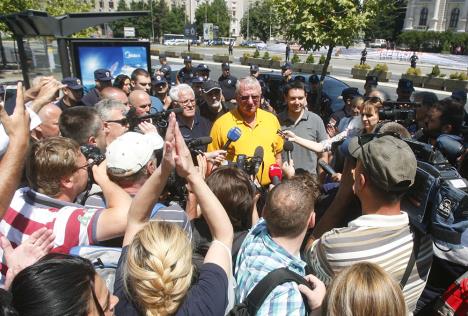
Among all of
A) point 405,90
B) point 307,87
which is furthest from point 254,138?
point 307,87

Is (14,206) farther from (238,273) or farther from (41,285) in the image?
(238,273)

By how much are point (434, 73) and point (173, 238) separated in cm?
2381

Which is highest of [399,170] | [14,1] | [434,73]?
[14,1]

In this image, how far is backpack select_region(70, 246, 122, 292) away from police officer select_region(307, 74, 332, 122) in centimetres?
725

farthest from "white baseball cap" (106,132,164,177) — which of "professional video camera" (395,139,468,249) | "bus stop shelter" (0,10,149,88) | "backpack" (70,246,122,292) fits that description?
"bus stop shelter" (0,10,149,88)

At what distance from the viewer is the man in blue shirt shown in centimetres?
189

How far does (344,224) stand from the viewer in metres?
2.33

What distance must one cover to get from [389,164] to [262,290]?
0.85m

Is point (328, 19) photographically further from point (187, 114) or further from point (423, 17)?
point (423, 17)

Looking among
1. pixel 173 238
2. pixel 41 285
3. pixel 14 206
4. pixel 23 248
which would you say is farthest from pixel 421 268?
pixel 14 206

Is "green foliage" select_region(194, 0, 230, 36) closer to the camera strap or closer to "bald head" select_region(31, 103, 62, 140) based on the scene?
"bald head" select_region(31, 103, 62, 140)

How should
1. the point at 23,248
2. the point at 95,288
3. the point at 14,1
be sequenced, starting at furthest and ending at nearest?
the point at 14,1 → the point at 23,248 → the point at 95,288

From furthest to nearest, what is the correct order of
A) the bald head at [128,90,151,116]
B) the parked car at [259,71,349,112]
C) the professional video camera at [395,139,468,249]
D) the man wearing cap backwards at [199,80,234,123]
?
the parked car at [259,71,349,112]
the man wearing cap backwards at [199,80,234,123]
the bald head at [128,90,151,116]
the professional video camera at [395,139,468,249]

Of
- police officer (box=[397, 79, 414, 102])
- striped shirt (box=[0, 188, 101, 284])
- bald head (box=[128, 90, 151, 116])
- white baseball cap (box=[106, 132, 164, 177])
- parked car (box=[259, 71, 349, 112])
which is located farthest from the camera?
parked car (box=[259, 71, 349, 112])
